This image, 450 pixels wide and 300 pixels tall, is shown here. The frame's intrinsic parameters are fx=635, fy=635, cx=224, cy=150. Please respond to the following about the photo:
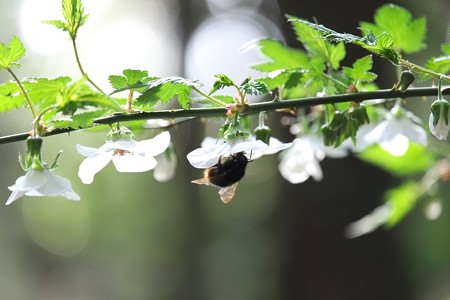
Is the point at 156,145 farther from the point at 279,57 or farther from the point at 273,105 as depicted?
the point at 279,57

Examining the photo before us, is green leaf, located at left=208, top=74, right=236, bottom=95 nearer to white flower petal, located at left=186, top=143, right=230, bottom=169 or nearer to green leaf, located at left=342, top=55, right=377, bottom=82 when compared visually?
white flower petal, located at left=186, top=143, right=230, bottom=169

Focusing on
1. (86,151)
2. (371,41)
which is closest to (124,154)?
(86,151)

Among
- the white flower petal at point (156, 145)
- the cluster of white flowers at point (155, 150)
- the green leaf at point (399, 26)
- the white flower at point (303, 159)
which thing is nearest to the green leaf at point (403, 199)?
the white flower at point (303, 159)

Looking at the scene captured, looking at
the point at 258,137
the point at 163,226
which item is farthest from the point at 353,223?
the point at 163,226

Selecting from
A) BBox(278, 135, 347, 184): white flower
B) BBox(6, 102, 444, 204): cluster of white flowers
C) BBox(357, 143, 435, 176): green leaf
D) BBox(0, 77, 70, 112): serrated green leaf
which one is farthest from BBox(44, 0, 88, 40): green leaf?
BBox(357, 143, 435, 176): green leaf

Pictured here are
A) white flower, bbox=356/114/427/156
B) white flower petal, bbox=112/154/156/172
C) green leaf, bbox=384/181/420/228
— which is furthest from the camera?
green leaf, bbox=384/181/420/228

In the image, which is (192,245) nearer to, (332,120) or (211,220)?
(211,220)
